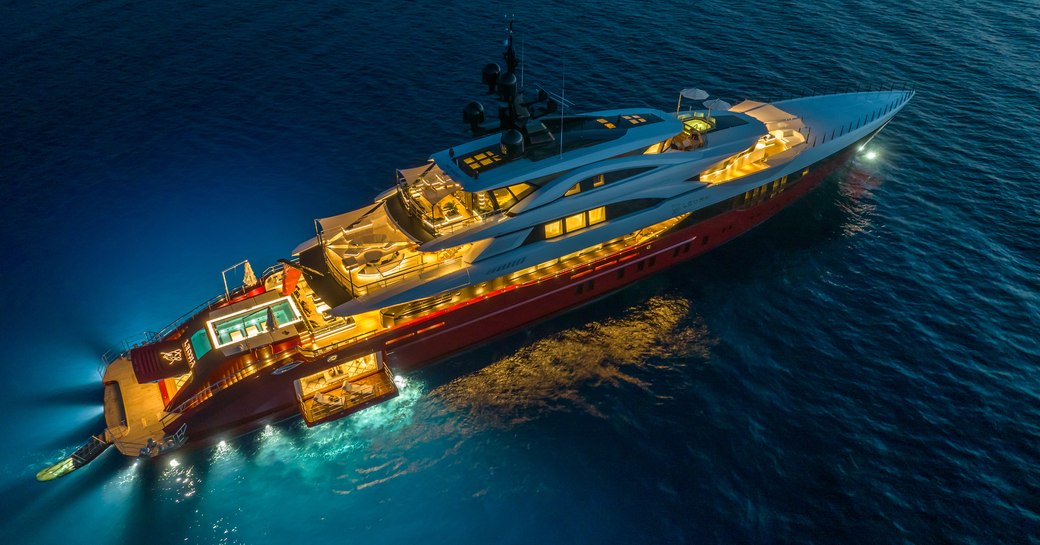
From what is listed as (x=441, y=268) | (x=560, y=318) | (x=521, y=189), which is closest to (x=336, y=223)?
(x=441, y=268)

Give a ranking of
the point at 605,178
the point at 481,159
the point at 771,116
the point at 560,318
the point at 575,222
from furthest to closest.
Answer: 1. the point at 771,116
2. the point at 560,318
3. the point at 575,222
4. the point at 605,178
5. the point at 481,159

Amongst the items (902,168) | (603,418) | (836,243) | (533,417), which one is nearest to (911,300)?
(836,243)

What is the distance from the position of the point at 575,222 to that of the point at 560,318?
458 centimetres

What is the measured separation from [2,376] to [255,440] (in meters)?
11.3

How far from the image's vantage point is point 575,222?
28266 mm

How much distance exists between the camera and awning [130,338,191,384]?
23844mm

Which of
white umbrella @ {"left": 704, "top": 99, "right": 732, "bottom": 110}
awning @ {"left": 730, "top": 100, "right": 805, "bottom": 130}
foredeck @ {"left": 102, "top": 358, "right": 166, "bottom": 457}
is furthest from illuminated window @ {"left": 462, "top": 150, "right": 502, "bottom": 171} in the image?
awning @ {"left": 730, "top": 100, "right": 805, "bottom": 130}

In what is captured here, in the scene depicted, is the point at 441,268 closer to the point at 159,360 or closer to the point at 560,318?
the point at 560,318

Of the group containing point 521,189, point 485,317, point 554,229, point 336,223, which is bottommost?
point 485,317

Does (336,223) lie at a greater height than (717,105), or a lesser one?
lesser

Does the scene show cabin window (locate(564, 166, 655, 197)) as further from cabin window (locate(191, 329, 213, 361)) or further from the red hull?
cabin window (locate(191, 329, 213, 361))

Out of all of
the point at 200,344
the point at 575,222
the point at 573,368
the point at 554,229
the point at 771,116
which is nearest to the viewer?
the point at 200,344

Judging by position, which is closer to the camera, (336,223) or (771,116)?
(336,223)

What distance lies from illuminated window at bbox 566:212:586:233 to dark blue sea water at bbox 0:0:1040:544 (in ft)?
13.8
